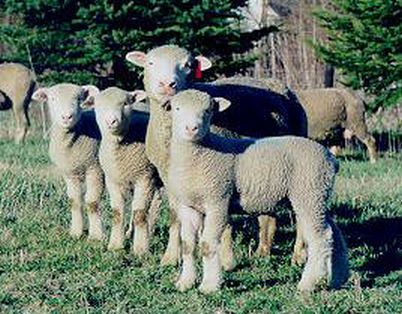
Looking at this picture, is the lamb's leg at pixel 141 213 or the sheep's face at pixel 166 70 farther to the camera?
the lamb's leg at pixel 141 213

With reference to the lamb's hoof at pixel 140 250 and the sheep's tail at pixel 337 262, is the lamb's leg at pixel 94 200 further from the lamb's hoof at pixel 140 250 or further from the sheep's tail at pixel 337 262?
the sheep's tail at pixel 337 262

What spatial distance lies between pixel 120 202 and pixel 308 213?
6.76 feet

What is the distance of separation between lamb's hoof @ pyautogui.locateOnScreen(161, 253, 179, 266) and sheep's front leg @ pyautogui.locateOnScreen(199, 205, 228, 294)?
106 cm

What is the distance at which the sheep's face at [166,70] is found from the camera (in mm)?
7562

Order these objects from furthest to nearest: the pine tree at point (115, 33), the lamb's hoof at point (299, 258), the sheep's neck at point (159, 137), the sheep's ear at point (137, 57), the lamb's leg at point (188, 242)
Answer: the pine tree at point (115, 33) → the lamb's hoof at point (299, 258) → the sheep's ear at point (137, 57) → the sheep's neck at point (159, 137) → the lamb's leg at point (188, 242)

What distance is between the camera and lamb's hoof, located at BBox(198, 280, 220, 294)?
687 centimetres

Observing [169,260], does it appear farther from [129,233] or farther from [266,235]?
[129,233]

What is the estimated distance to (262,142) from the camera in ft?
24.1

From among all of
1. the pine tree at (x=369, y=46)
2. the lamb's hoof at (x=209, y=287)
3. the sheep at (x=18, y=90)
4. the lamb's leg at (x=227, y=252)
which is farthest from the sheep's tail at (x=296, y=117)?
the sheep at (x=18, y=90)

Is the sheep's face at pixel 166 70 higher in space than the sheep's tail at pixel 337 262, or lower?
higher

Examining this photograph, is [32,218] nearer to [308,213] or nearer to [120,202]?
[120,202]

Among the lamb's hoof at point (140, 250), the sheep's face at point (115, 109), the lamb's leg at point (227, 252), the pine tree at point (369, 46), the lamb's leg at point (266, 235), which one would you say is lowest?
the pine tree at point (369, 46)

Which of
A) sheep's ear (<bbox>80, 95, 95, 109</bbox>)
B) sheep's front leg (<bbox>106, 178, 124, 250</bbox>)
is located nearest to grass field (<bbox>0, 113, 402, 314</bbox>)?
sheep's front leg (<bbox>106, 178, 124, 250</bbox>)

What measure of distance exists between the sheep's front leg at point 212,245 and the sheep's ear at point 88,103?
7.05 ft
